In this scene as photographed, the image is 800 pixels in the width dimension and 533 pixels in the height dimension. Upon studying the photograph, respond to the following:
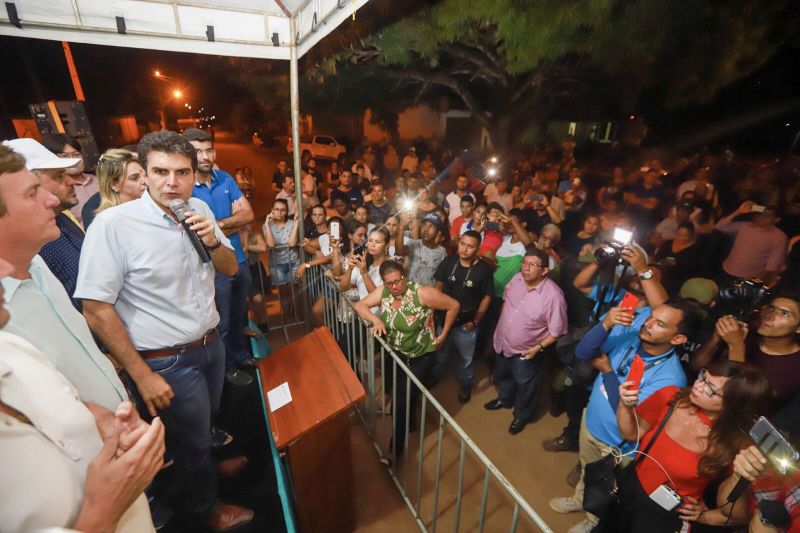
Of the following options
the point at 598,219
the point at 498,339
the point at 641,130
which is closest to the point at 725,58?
the point at 598,219

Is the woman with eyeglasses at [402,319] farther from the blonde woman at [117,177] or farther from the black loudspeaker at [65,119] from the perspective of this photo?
the black loudspeaker at [65,119]

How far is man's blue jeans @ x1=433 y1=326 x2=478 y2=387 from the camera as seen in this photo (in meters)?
4.18

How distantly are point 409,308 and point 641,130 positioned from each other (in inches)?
822

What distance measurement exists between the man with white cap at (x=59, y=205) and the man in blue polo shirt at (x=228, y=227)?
97 cm

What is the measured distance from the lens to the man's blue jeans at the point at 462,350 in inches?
165

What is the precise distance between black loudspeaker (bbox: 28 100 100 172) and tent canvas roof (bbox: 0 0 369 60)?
5.87ft

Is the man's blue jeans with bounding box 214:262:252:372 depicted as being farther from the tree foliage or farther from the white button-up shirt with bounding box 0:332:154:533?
the tree foliage

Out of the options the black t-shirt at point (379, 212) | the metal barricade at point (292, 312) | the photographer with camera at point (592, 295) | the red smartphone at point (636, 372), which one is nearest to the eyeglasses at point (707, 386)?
the red smartphone at point (636, 372)

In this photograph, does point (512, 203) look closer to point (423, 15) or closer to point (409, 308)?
point (423, 15)

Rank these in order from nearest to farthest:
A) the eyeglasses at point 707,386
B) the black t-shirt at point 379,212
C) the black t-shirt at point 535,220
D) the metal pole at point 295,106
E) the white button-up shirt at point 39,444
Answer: the white button-up shirt at point 39,444 < the eyeglasses at point 707,386 < the metal pole at point 295,106 < the black t-shirt at point 535,220 < the black t-shirt at point 379,212

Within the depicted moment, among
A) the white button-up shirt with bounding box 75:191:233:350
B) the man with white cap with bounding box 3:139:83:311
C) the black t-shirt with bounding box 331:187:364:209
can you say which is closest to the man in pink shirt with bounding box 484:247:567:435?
the white button-up shirt with bounding box 75:191:233:350

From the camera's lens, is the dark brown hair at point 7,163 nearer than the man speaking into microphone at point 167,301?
Yes

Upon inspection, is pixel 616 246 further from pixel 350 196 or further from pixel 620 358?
pixel 350 196

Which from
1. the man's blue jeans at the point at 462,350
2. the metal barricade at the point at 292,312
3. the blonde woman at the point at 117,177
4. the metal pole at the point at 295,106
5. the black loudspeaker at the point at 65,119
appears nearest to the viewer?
the blonde woman at the point at 117,177
